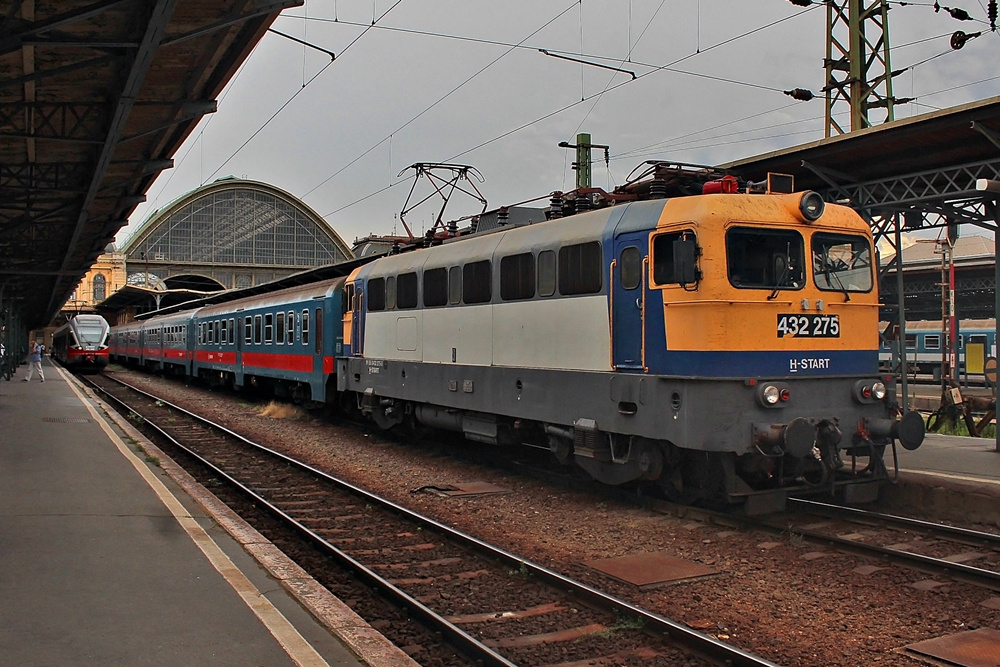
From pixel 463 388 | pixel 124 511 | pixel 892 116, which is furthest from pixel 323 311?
pixel 892 116

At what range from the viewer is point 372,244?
18.7 m

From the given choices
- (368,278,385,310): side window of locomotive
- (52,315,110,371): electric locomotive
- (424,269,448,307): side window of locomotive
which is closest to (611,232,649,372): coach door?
(424,269,448,307): side window of locomotive

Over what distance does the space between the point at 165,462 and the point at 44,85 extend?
5.49 m

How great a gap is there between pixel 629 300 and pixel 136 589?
550 cm

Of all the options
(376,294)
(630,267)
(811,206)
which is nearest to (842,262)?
(811,206)

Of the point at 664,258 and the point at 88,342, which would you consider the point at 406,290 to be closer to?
the point at 664,258

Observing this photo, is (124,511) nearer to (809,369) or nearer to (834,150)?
(809,369)

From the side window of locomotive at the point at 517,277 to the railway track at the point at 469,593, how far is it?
10.2 feet

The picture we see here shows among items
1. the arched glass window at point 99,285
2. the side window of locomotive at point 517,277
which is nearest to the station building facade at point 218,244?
the arched glass window at point 99,285

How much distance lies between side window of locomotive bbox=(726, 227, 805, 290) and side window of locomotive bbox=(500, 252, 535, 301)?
291 cm

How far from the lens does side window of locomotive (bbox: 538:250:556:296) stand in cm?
1051

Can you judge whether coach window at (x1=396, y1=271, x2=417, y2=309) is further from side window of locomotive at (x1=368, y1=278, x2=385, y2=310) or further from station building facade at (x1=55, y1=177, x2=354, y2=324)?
station building facade at (x1=55, y1=177, x2=354, y2=324)

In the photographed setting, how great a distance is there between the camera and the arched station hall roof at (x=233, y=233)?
3556 inches

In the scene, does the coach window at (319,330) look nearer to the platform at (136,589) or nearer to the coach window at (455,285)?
the coach window at (455,285)
